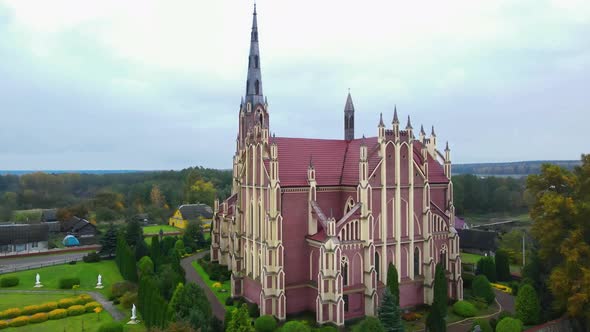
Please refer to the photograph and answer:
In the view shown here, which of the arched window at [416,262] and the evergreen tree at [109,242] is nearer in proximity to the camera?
the arched window at [416,262]

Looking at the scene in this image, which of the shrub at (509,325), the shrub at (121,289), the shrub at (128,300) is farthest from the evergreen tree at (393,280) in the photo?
the shrub at (121,289)

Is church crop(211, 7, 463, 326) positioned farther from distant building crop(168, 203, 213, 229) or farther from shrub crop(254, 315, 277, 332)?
distant building crop(168, 203, 213, 229)

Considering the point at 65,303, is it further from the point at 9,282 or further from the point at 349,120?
the point at 349,120

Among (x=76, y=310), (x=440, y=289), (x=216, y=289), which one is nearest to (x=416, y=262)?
(x=440, y=289)

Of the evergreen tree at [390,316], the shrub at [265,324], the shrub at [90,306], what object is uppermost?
the evergreen tree at [390,316]

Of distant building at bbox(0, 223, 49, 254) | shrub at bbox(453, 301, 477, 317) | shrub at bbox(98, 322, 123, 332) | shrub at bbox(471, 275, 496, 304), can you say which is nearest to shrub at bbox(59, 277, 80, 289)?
shrub at bbox(98, 322, 123, 332)

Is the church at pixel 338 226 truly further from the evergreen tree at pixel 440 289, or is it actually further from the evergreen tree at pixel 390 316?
the evergreen tree at pixel 390 316
